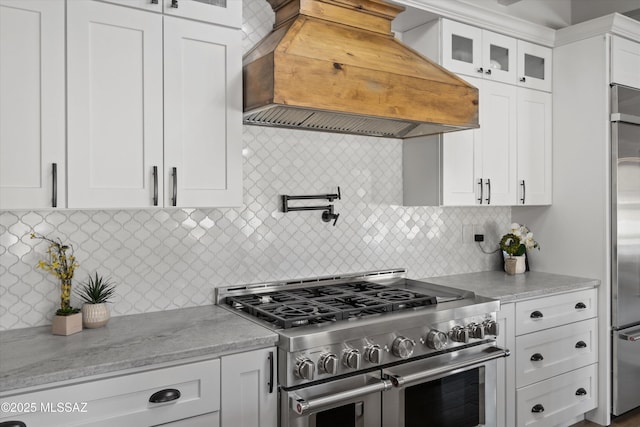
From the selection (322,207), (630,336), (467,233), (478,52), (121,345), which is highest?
(478,52)

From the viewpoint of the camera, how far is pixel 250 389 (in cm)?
201

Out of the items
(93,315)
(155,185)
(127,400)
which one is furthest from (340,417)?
(155,185)

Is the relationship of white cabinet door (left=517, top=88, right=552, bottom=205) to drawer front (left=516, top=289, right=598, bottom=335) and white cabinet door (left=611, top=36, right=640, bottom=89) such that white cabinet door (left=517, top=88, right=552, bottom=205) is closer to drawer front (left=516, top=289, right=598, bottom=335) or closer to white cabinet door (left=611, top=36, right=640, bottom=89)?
white cabinet door (left=611, top=36, right=640, bottom=89)

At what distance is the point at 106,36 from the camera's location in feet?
6.52

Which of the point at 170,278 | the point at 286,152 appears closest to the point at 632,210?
the point at 286,152

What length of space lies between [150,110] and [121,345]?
93 centimetres

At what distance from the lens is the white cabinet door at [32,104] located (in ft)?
5.93

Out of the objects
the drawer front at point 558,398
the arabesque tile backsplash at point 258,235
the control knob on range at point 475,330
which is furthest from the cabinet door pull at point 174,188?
the drawer front at point 558,398

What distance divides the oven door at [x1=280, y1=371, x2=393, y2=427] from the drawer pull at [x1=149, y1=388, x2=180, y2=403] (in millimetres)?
428

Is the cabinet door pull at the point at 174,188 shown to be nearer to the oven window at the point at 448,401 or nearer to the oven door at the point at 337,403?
the oven door at the point at 337,403

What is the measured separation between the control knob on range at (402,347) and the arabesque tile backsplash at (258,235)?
80cm

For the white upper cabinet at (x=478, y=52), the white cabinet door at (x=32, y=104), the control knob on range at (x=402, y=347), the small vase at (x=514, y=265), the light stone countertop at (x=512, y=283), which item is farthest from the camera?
the small vase at (x=514, y=265)

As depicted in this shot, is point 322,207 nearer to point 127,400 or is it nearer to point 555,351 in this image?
point 127,400

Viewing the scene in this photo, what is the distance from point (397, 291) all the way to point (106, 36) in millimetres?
1883
